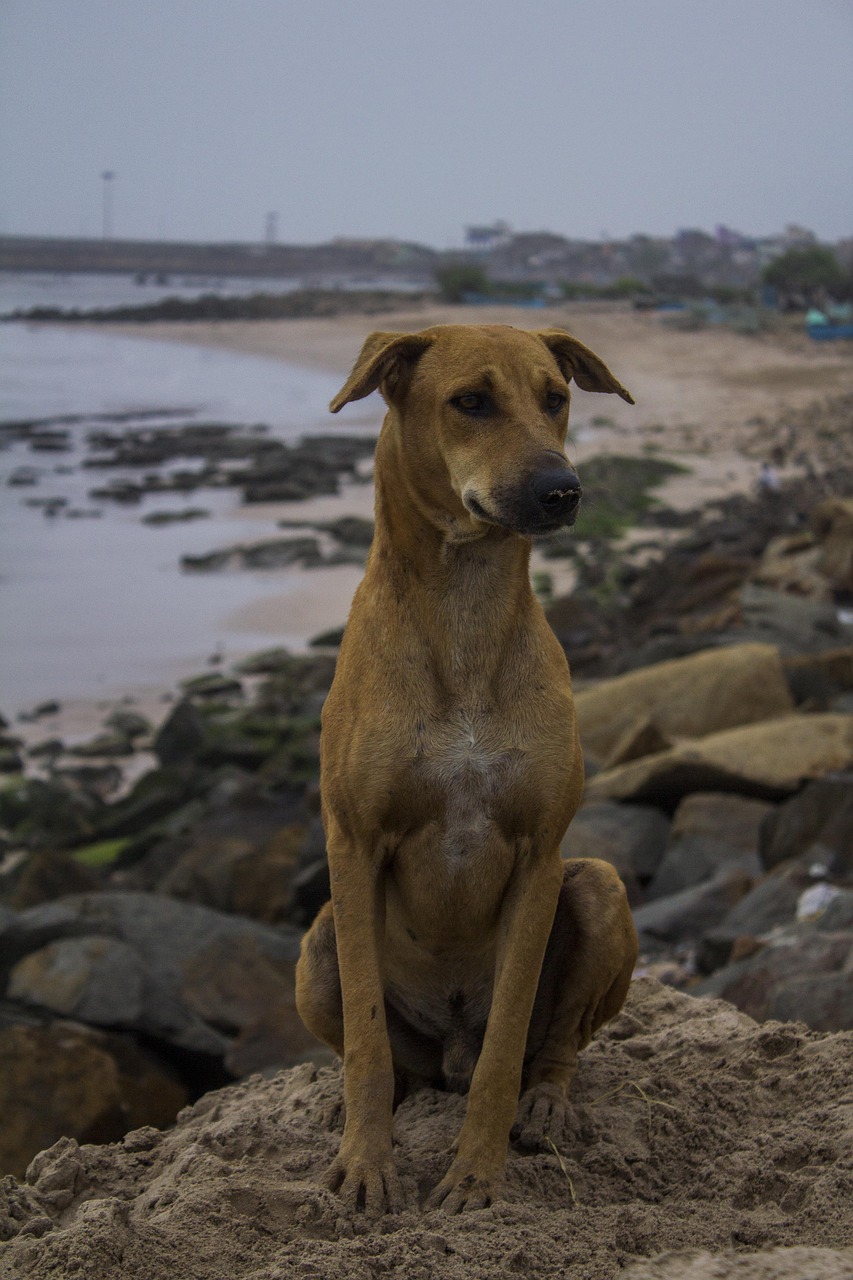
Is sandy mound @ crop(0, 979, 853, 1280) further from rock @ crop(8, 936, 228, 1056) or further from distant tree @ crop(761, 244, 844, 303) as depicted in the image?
distant tree @ crop(761, 244, 844, 303)

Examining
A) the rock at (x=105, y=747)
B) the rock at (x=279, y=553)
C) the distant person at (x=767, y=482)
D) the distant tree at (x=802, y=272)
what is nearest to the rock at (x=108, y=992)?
the rock at (x=105, y=747)

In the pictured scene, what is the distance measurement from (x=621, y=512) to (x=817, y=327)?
4338 centimetres

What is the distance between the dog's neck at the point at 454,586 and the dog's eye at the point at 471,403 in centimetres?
29

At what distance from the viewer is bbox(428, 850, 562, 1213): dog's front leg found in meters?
4.37

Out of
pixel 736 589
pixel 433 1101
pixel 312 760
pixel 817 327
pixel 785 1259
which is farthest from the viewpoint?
pixel 817 327

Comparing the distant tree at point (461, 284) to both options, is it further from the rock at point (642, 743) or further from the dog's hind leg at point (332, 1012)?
the dog's hind leg at point (332, 1012)

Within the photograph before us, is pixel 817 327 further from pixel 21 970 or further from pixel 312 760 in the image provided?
pixel 21 970

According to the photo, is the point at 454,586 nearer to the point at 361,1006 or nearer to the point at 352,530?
the point at 361,1006

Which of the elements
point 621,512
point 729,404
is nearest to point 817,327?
point 729,404

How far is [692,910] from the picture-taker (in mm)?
8992

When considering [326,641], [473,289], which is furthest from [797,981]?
[473,289]

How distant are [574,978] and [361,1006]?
0.84 metres

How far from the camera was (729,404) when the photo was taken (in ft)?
151

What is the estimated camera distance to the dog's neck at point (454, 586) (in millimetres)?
4363
